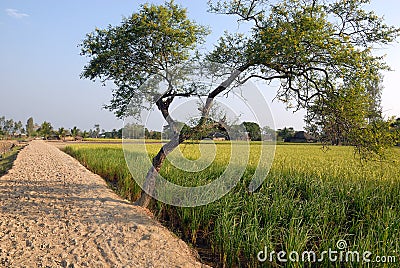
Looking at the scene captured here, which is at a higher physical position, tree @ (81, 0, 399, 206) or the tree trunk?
tree @ (81, 0, 399, 206)

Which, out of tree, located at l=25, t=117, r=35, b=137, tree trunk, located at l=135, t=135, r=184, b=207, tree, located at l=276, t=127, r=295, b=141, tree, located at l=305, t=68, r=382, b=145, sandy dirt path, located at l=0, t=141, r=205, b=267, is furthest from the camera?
tree, located at l=25, t=117, r=35, b=137

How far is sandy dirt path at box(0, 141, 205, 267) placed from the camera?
425 centimetres

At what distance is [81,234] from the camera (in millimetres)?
5129

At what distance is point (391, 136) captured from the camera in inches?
184

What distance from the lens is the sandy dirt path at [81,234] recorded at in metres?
4.25

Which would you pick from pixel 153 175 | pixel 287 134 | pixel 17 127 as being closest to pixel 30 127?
pixel 17 127

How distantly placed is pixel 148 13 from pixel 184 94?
1670 mm

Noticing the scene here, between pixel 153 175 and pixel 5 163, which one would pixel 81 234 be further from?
pixel 5 163

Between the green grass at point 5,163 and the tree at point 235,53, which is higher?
the tree at point 235,53

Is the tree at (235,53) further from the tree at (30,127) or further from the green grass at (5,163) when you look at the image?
the tree at (30,127)

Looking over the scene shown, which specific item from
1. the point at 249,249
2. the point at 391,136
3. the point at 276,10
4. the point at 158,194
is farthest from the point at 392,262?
the point at 158,194

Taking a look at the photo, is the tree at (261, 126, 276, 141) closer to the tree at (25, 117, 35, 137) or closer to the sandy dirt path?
the sandy dirt path

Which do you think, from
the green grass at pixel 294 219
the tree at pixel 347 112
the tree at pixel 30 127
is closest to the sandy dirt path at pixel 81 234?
the green grass at pixel 294 219

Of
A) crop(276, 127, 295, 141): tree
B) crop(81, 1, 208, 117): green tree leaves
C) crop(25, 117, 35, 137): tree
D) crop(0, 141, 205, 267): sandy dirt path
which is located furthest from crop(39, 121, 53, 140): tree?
crop(81, 1, 208, 117): green tree leaves
